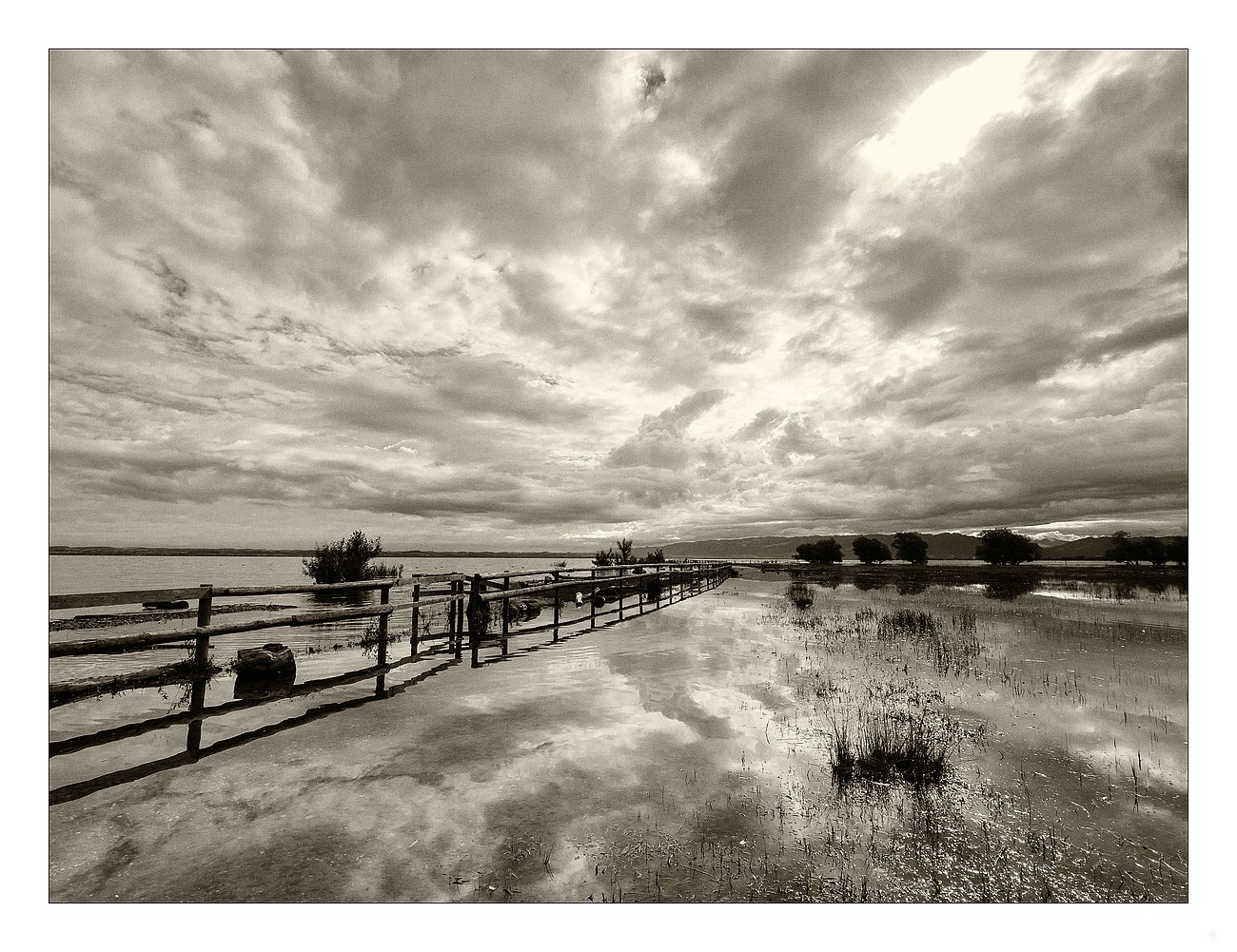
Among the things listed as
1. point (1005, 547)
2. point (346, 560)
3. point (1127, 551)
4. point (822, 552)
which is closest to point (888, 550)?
point (822, 552)

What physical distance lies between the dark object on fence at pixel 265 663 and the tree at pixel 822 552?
11667 cm

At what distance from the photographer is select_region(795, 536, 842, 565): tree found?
115938 millimetres

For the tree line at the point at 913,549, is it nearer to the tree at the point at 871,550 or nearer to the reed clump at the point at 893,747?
the tree at the point at 871,550

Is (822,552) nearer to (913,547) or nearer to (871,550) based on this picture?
(871,550)

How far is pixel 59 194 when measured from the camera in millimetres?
6281

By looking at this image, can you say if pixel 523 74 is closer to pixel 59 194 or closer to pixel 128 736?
pixel 59 194

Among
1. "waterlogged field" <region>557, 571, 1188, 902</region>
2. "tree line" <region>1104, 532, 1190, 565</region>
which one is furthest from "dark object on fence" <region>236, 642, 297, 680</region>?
"tree line" <region>1104, 532, 1190, 565</region>

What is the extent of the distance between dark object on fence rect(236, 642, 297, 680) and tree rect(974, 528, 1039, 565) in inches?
3428

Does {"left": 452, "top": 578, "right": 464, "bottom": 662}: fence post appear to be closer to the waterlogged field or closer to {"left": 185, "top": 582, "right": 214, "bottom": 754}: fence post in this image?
{"left": 185, "top": 582, "right": 214, "bottom": 754}: fence post

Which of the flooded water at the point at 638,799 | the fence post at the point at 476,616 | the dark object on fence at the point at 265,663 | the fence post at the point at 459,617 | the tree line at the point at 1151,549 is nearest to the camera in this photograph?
the flooded water at the point at 638,799

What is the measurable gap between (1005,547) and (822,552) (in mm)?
43493

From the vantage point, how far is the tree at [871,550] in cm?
10456

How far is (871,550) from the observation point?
105 m

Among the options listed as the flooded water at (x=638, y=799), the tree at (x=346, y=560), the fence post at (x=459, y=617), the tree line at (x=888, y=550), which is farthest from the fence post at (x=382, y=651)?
Result: the tree line at (x=888, y=550)
